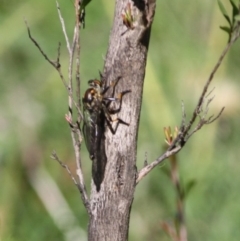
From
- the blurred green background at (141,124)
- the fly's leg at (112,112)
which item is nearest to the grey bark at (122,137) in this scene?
the fly's leg at (112,112)

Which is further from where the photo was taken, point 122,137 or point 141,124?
point 141,124

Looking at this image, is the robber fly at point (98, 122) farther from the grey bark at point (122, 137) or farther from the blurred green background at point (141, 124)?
the blurred green background at point (141, 124)

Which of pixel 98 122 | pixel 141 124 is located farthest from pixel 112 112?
pixel 141 124

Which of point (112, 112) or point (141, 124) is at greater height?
point (141, 124)

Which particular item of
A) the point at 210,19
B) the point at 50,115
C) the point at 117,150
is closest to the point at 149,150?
the point at 50,115

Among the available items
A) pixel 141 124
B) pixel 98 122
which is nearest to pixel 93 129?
pixel 98 122

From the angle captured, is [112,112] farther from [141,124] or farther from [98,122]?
[141,124]
